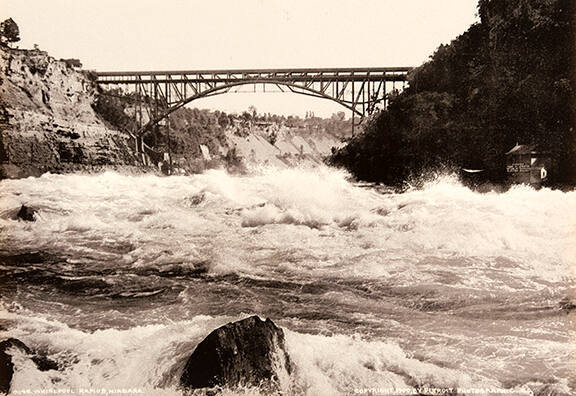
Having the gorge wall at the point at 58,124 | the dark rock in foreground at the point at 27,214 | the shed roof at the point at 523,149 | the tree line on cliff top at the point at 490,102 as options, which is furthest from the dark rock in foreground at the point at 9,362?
the gorge wall at the point at 58,124

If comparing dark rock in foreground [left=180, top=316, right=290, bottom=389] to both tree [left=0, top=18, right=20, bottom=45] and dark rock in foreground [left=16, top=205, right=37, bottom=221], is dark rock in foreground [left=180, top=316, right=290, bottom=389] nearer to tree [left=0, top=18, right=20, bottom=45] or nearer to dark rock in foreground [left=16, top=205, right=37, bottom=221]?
dark rock in foreground [left=16, top=205, right=37, bottom=221]

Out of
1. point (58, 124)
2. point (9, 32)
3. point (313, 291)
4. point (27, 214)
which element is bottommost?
point (313, 291)

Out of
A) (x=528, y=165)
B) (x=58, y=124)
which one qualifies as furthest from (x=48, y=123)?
(x=528, y=165)

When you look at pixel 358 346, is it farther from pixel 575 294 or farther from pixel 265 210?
pixel 265 210

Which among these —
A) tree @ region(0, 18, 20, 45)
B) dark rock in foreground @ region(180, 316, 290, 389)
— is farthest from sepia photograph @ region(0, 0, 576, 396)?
tree @ region(0, 18, 20, 45)

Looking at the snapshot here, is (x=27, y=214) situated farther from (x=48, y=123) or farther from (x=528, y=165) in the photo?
(x=48, y=123)
